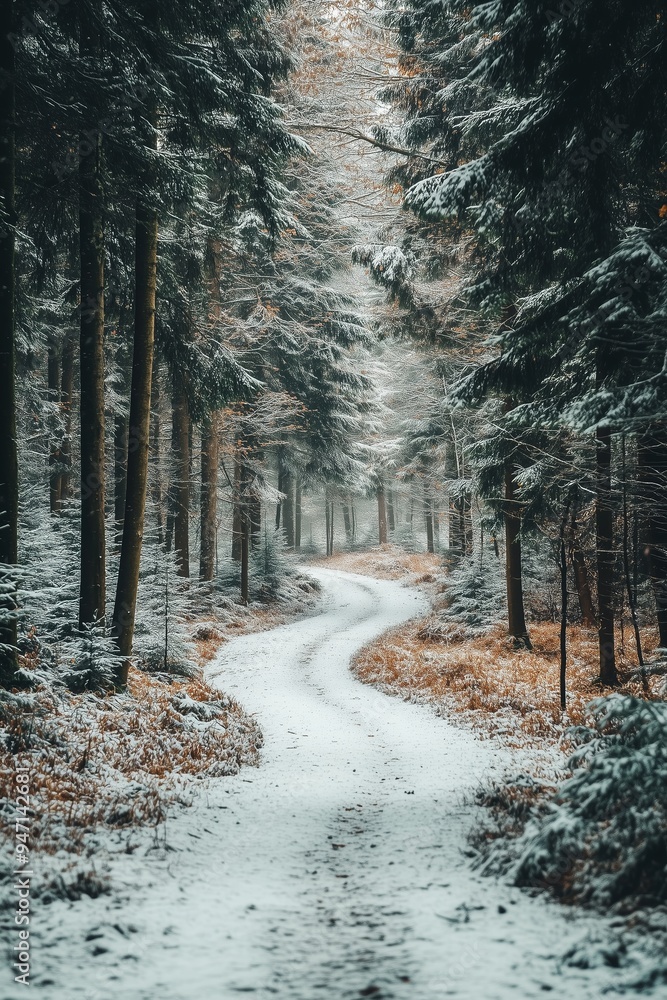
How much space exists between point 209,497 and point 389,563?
1832 cm

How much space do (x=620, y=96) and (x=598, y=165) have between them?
757mm

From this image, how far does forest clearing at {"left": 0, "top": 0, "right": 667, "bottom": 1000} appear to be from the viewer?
3.31m

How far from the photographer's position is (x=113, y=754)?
653 centimetres

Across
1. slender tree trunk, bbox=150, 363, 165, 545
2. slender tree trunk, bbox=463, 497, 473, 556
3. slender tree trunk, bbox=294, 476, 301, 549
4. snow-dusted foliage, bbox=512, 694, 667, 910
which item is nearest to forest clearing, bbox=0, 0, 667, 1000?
snow-dusted foliage, bbox=512, 694, 667, 910

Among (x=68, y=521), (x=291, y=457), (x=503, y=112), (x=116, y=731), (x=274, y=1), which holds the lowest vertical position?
(x=116, y=731)

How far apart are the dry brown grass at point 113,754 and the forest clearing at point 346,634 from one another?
0.19 feet

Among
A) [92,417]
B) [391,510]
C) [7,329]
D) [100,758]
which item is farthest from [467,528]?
[391,510]

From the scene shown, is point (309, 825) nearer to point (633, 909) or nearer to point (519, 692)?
point (633, 909)

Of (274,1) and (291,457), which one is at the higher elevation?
(274,1)

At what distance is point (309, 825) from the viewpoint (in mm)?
5586

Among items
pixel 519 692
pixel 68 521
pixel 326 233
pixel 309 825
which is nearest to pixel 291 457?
pixel 326 233

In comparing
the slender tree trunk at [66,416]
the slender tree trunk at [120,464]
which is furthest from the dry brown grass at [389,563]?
the slender tree trunk at [66,416]

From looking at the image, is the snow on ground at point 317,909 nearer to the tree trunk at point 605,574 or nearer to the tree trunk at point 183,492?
the tree trunk at point 605,574

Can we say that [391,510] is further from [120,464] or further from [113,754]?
[113,754]
